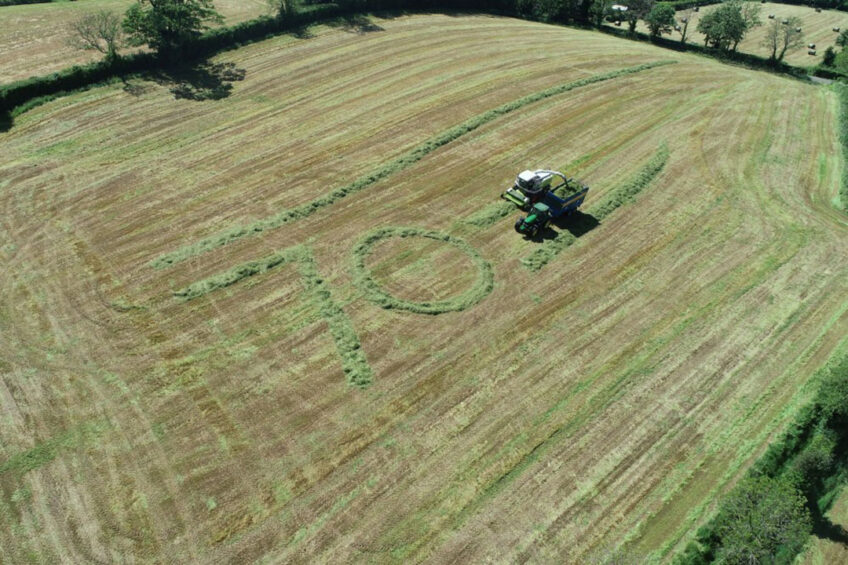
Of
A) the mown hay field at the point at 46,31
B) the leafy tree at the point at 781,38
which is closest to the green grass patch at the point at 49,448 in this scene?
the mown hay field at the point at 46,31

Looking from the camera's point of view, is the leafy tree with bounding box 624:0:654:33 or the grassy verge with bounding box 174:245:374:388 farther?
the leafy tree with bounding box 624:0:654:33

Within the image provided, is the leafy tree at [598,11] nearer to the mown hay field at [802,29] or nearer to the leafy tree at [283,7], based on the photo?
the mown hay field at [802,29]

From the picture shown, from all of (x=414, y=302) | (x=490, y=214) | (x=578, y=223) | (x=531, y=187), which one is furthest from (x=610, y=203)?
(x=414, y=302)

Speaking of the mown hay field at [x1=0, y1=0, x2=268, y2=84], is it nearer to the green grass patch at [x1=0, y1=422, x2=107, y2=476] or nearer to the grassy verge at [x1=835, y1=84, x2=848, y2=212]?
the green grass patch at [x1=0, y1=422, x2=107, y2=476]

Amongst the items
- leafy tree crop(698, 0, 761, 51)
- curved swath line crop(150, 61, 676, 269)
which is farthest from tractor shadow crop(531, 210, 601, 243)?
leafy tree crop(698, 0, 761, 51)

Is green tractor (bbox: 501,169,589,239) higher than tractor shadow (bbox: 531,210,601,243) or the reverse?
higher

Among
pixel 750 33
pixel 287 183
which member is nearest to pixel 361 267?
pixel 287 183
